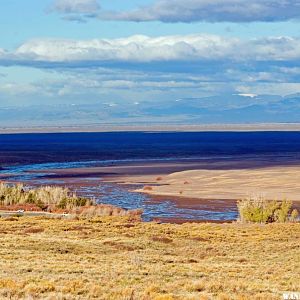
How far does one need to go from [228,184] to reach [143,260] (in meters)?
41.7

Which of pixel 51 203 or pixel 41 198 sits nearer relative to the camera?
pixel 51 203

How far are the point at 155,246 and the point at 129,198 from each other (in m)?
26.9

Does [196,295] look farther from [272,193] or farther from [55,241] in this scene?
[272,193]

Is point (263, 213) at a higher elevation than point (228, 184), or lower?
higher

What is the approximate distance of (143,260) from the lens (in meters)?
25.5

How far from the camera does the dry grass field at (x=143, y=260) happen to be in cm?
1823

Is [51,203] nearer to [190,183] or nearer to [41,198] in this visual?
[41,198]

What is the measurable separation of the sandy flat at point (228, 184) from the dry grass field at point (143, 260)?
733 inches

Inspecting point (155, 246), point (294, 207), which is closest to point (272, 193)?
point (294, 207)

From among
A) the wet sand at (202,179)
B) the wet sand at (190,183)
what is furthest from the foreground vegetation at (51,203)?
the wet sand at (202,179)

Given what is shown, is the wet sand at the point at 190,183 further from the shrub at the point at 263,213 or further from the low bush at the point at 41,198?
the low bush at the point at 41,198

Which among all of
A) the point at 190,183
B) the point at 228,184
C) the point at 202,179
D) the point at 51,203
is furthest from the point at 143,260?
the point at 202,179

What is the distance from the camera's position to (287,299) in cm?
1647

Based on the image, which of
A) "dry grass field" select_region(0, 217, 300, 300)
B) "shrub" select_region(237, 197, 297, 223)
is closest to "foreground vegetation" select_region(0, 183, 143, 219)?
"dry grass field" select_region(0, 217, 300, 300)
